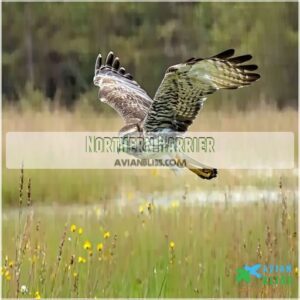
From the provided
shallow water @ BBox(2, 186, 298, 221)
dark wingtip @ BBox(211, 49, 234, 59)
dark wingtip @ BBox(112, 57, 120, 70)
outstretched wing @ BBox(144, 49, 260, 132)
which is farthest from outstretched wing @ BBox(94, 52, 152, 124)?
shallow water @ BBox(2, 186, 298, 221)

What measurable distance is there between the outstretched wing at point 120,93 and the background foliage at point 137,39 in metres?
8.80

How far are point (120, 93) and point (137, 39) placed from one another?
10694 millimetres

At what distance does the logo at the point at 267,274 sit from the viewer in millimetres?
3758

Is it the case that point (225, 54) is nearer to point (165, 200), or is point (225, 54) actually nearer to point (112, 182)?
point (165, 200)

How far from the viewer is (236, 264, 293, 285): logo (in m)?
3.76

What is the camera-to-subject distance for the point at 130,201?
6781mm

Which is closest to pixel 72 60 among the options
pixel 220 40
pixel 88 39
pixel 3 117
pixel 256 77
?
pixel 88 39

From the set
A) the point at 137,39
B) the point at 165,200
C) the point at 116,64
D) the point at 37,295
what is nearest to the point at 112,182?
the point at 165,200

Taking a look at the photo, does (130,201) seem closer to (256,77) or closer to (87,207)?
(87,207)

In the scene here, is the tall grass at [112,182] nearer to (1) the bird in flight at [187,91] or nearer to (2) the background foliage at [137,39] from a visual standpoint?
(1) the bird in flight at [187,91]

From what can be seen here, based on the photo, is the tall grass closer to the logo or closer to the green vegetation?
the green vegetation

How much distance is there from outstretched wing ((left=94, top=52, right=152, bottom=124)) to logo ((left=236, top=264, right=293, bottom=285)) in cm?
92

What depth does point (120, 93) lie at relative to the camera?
15.6ft

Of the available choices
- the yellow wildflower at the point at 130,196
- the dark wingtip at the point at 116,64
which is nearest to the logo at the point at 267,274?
the dark wingtip at the point at 116,64
